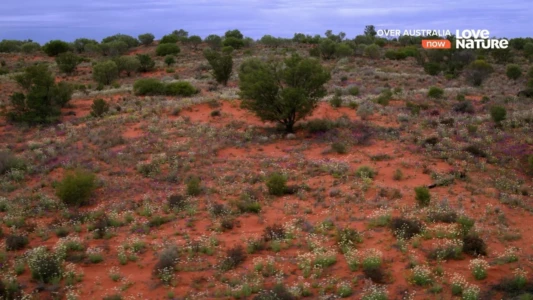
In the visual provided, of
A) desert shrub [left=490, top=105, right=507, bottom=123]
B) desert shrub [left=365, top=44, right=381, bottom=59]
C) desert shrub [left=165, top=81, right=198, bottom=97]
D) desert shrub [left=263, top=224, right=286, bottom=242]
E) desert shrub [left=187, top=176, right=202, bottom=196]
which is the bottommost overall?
desert shrub [left=263, top=224, right=286, bottom=242]

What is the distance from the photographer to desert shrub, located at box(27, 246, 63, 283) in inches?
367

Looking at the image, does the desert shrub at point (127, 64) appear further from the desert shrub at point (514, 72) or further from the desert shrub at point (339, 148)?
the desert shrub at point (514, 72)

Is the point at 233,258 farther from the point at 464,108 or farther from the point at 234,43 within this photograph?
the point at 234,43

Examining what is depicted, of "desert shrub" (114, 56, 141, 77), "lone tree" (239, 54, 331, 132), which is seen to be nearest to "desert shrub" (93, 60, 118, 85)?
"desert shrub" (114, 56, 141, 77)

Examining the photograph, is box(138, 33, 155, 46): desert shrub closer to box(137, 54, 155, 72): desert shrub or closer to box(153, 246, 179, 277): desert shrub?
box(137, 54, 155, 72): desert shrub

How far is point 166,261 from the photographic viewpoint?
31.7ft

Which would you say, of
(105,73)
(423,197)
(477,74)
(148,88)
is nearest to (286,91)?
(423,197)

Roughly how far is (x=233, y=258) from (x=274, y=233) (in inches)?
56.9

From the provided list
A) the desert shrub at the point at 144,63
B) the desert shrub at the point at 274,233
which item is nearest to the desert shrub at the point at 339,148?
the desert shrub at the point at 274,233

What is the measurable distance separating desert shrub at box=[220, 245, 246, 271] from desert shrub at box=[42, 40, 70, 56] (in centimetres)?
5236

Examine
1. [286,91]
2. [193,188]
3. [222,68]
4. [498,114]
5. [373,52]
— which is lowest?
[193,188]

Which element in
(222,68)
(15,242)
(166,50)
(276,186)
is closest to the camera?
(15,242)

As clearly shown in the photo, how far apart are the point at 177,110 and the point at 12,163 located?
27.6 feet

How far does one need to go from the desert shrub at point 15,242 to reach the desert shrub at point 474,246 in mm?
9887
